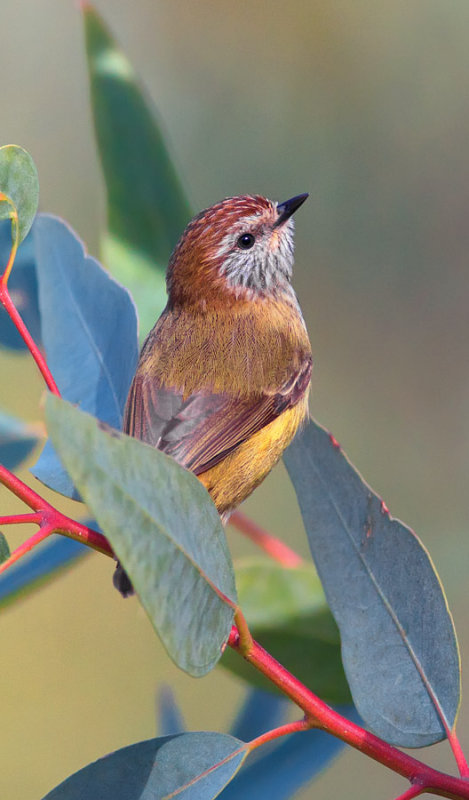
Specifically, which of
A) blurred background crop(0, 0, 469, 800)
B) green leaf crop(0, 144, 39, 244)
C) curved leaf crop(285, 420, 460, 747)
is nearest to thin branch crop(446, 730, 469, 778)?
curved leaf crop(285, 420, 460, 747)

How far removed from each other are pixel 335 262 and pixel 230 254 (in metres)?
1.97

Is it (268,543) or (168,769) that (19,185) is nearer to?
(168,769)

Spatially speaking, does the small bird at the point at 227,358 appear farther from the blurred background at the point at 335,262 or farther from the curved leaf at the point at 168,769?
the blurred background at the point at 335,262

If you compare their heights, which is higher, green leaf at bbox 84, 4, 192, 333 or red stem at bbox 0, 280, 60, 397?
green leaf at bbox 84, 4, 192, 333

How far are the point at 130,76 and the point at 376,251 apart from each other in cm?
235

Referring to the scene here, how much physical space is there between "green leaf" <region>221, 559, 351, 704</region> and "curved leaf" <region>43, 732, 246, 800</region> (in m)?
0.47

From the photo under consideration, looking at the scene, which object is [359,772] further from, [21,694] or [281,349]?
[281,349]

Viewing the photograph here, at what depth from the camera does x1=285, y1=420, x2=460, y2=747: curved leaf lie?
4.69ft

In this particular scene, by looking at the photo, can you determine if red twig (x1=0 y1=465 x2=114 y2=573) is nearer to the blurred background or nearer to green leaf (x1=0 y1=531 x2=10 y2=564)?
green leaf (x1=0 y1=531 x2=10 y2=564)

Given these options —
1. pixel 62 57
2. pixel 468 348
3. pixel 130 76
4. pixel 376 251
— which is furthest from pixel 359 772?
pixel 62 57

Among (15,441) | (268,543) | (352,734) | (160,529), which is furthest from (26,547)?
(268,543)

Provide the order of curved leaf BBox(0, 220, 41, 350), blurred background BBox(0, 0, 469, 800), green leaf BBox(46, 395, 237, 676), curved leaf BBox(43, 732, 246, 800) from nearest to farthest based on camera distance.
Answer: green leaf BBox(46, 395, 237, 676), curved leaf BBox(43, 732, 246, 800), curved leaf BBox(0, 220, 41, 350), blurred background BBox(0, 0, 469, 800)

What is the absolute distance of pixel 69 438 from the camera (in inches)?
36.4

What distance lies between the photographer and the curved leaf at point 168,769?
134cm
